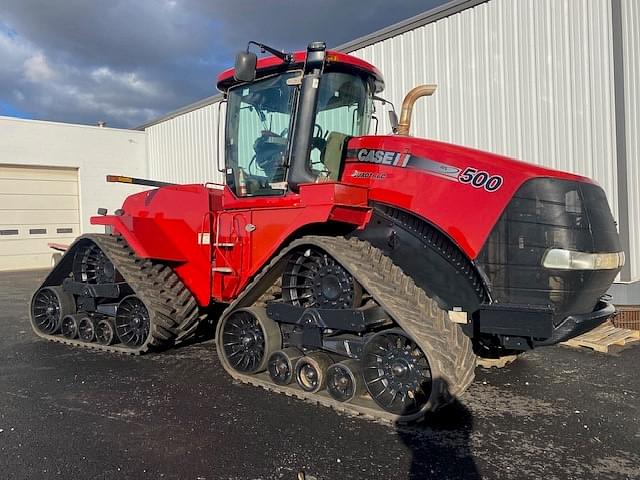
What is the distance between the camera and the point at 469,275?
4.10 meters

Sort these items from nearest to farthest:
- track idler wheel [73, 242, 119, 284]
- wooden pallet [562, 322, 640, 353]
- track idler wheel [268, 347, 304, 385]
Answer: track idler wheel [268, 347, 304, 385], wooden pallet [562, 322, 640, 353], track idler wheel [73, 242, 119, 284]

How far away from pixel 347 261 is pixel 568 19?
6.45 m

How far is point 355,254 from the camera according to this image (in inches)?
168

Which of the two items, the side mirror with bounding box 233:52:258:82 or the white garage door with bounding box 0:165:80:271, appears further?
the white garage door with bounding box 0:165:80:271

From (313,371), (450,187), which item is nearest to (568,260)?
(450,187)

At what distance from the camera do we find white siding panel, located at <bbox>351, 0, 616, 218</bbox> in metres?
8.05

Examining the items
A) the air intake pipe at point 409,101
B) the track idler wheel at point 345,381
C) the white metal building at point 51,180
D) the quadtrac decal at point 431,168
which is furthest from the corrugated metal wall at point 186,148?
the track idler wheel at point 345,381

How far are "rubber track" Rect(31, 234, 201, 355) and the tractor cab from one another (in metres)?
1.34

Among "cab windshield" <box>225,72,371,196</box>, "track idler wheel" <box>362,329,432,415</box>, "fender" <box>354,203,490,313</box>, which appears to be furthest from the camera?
"cab windshield" <box>225,72,371,196</box>

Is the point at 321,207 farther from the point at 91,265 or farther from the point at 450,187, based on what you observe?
the point at 91,265

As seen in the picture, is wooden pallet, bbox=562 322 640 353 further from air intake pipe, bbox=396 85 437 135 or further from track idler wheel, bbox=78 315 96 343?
track idler wheel, bbox=78 315 96 343

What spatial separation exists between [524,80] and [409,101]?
4531mm

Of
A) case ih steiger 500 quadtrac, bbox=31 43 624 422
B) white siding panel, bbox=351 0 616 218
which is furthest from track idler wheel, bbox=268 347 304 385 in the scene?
white siding panel, bbox=351 0 616 218

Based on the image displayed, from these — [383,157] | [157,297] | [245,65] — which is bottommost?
[157,297]
